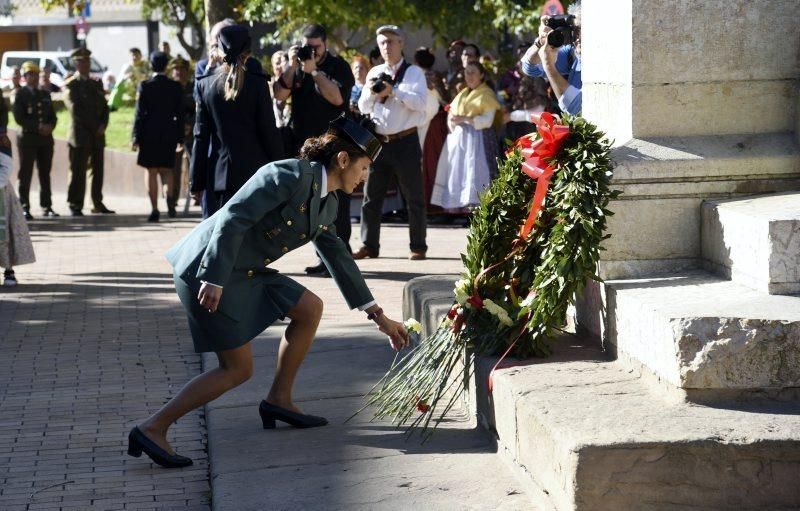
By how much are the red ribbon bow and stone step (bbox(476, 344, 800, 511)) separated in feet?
3.41

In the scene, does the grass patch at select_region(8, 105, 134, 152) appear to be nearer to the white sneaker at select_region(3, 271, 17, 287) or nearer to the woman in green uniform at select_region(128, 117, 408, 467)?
the white sneaker at select_region(3, 271, 17, 287)

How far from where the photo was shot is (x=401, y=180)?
398 inches

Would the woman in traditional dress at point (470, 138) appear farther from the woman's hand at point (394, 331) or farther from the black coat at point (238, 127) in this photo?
the woman's hand at point (394, 331)

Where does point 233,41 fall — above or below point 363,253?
above

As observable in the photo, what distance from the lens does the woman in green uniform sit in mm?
4738

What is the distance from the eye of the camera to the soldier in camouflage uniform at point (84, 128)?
15828 millimetres

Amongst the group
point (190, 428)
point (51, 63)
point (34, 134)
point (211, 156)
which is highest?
point (51, 63)

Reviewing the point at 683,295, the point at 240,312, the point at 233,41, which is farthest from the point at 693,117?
the point at 233,41

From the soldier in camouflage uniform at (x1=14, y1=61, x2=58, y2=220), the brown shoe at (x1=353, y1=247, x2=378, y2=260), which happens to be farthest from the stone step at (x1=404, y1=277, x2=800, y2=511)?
the soldier in camouflage uniform at (x1=14, y1=61, x2=58, y2=220)

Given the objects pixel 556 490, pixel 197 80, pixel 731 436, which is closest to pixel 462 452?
pixel 556 490

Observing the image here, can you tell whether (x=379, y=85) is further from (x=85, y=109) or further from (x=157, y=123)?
(x=85, y=109)

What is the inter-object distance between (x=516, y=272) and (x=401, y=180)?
16.8 ft

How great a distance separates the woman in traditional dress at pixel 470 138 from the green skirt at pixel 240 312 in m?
7.76

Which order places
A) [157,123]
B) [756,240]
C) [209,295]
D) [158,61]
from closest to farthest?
1. [756,240]
2. [209,295]
3. [158,61]
4. [157,123]
